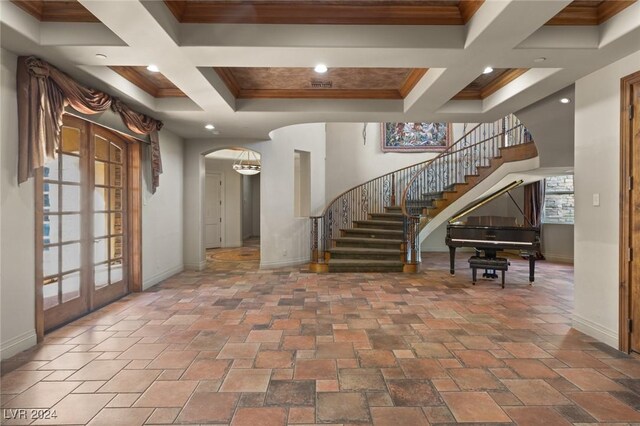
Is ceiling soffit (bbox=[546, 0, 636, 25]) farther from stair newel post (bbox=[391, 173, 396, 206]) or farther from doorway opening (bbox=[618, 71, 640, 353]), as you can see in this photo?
stair newel post (bbox=[391, 173, 396, 206])

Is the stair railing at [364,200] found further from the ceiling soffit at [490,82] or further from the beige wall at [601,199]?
the beige wall at [601,199]

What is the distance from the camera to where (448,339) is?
120 inches

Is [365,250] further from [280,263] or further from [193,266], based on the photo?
[193,266]

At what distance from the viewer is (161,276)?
18.0 ft

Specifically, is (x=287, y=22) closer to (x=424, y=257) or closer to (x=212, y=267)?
(x=212, y=267)

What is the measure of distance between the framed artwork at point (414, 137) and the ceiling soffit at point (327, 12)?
6.23 metres

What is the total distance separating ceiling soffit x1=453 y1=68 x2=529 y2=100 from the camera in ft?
12.1

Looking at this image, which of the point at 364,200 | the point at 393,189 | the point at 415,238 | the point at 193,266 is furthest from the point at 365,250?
the point at 193,266

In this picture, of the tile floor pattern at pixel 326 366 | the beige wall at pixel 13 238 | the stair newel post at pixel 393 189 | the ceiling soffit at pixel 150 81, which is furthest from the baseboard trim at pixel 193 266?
the stair newel post at pixel 393 189

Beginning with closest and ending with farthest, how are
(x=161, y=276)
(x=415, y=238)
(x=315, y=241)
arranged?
(x=161, y=276) < (x=415, y=238) < (x=315, y=241)

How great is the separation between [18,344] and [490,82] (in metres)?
5.76

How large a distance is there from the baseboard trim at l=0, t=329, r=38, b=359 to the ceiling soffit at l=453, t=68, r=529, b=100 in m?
5.47

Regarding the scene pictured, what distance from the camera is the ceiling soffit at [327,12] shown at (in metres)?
→ 2.55

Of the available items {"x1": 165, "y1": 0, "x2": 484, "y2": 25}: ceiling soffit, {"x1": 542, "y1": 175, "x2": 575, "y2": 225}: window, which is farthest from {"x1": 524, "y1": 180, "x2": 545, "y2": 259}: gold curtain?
{"x1": 165, "y1": 0, "x2": 484, "y2": 25}: ceiling soffit
